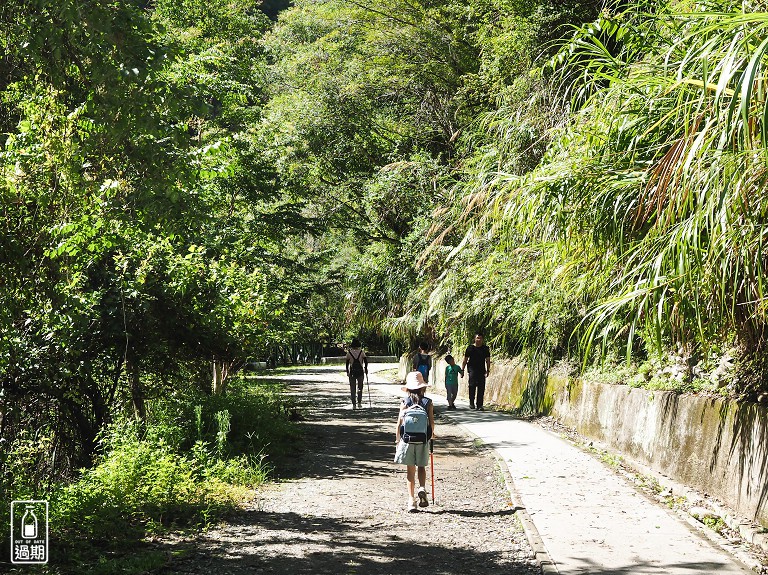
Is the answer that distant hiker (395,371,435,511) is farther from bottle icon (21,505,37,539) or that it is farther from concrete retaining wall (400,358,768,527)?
bottle icon (21,505,37,539)

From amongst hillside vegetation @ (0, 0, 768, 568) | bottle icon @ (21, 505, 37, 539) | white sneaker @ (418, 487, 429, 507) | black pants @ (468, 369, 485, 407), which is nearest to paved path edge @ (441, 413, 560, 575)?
white sneaker @ (418, 487, 429, 507)

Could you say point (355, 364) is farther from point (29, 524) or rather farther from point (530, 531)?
point (29, 524)

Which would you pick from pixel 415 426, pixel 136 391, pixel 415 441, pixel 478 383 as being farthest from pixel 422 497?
pixel 478 383

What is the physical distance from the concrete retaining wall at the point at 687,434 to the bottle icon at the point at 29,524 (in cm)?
631

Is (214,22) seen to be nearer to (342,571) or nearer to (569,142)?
(569,142)

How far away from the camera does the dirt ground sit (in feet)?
21.8

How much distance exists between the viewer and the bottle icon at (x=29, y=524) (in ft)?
22.1

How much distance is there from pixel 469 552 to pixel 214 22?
66.1ft

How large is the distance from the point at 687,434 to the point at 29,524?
272 inches

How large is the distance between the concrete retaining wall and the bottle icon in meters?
6.31

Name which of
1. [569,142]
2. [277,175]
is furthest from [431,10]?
[569,142]

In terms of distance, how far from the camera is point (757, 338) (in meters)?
7.55

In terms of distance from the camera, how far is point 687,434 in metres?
8.97

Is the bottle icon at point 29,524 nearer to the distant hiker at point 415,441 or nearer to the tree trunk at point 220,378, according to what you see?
the distant hiker at point 415,441
